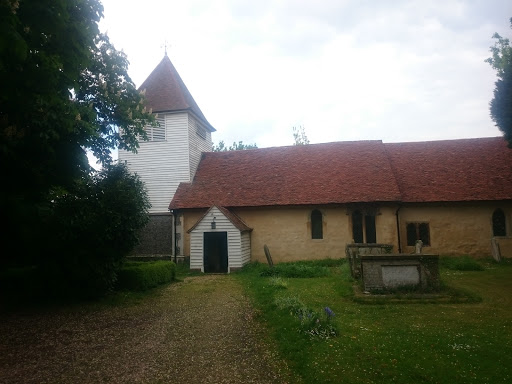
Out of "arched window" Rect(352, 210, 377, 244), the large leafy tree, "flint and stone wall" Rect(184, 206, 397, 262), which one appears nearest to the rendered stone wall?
"arched window" Rect(352, 210, 377, 244)

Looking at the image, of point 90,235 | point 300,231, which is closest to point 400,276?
point 300,231

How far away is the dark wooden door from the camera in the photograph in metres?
20.2

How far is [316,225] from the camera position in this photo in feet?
69.6

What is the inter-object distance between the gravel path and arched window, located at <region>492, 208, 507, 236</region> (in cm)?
1564

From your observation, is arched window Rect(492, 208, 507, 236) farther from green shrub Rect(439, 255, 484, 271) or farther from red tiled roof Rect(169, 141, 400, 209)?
red tiled roof Rect(169, 141, 400, 209)

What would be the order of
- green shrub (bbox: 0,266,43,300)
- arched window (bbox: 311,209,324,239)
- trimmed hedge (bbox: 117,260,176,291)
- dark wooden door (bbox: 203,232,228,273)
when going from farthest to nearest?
arched window (bbox: 311,209,324,239) < dark wooden door (bbox: 203,232,228,273) < trimmed hedge (bbox: 117,260,176,291) < green shrub (bbox: 0,266,43,300)

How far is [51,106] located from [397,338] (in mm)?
9362

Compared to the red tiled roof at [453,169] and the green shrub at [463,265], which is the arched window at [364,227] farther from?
the green shrub at [463,265]

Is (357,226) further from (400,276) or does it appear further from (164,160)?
(164,160)

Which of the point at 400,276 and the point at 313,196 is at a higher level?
the point at 313,196

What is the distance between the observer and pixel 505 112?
14.4 meters

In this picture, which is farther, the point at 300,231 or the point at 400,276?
the point at 300,231

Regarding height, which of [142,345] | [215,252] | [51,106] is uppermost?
[51,106]

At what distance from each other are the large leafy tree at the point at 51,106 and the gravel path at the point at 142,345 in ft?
10.7
